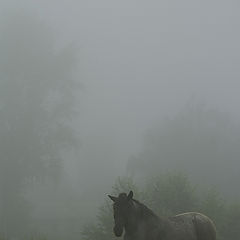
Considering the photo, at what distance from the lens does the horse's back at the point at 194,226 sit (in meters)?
10.8

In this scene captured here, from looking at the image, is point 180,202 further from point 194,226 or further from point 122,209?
point 122,209

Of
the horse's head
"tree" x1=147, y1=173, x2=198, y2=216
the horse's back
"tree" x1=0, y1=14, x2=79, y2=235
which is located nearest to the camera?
the horse's head

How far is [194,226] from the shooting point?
10945mm

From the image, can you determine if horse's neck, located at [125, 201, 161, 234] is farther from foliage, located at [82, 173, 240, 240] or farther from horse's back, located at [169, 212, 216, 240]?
foliage, located at [82, 173, 240, 240]

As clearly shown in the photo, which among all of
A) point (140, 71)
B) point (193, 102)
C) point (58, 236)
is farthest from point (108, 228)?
point (140, 71)

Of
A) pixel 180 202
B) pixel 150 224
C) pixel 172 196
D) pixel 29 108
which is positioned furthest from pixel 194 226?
pixel 29 108

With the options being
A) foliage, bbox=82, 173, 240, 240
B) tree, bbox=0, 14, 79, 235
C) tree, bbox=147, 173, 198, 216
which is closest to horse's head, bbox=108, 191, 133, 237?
foliage, bbox=82, 173, 240, 240

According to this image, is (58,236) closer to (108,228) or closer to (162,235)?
(108,228)

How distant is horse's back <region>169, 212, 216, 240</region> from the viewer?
10758 mm

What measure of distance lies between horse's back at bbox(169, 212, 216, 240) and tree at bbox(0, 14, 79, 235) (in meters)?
28.3

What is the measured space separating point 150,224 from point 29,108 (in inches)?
1227

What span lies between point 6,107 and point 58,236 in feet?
33.2

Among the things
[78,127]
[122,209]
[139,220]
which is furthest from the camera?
[78,127]

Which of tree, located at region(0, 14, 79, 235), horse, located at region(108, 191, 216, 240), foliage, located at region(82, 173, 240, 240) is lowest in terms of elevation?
horse, located at region(108, 191, 216, 240)
